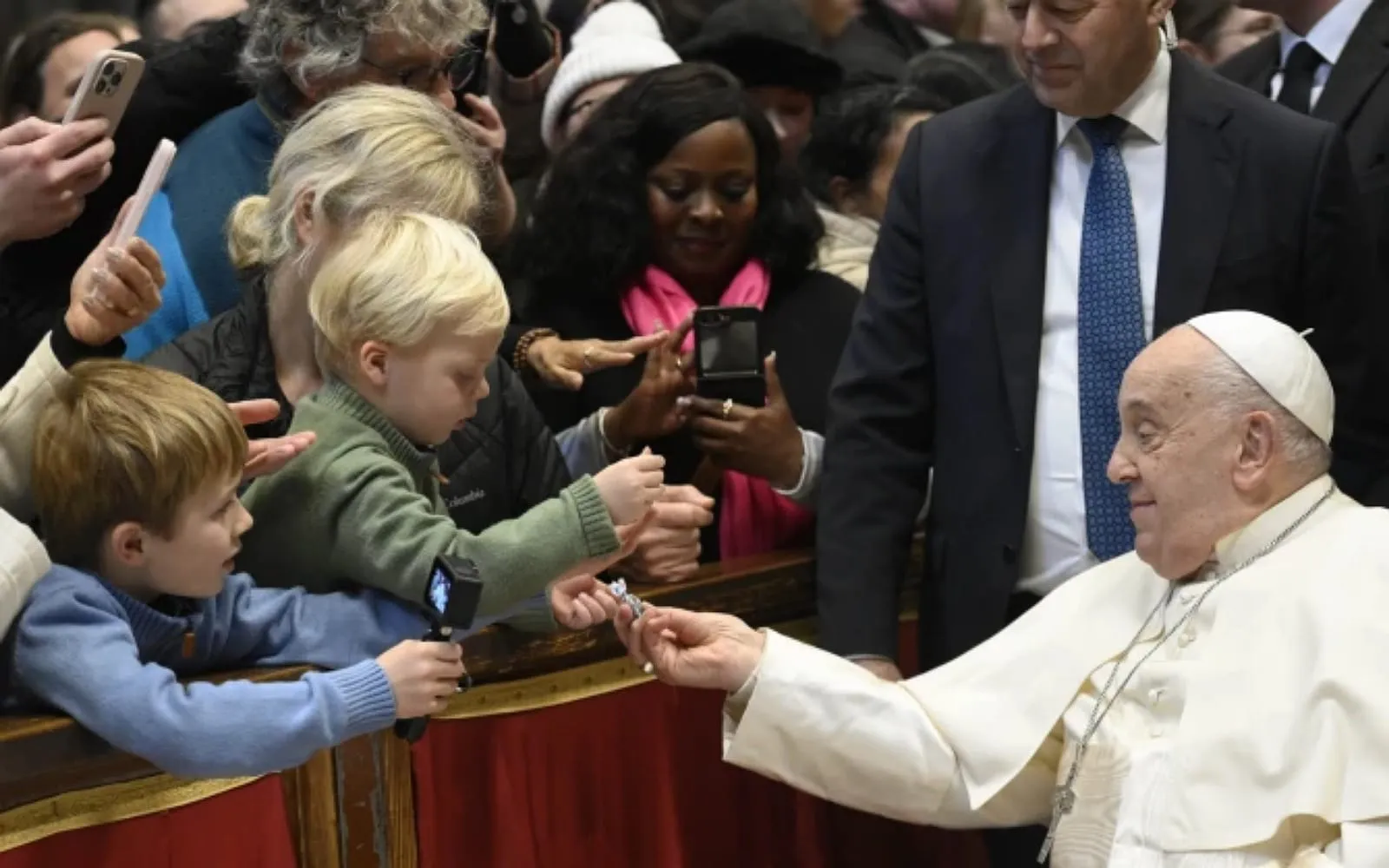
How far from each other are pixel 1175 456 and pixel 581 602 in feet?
3.08

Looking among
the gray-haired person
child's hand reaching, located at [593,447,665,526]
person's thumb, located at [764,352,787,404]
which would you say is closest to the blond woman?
child's hand reaching, located at [593,447,665,526]

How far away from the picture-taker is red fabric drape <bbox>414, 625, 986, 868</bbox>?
362cm

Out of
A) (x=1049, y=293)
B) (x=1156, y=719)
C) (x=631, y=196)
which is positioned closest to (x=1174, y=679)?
(x=1156, y=719)

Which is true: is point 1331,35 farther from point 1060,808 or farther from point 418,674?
point 418,674

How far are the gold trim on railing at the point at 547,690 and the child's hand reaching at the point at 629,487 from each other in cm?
45

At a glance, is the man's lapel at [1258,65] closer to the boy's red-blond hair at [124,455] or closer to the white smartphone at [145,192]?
the white smartphone at [145,192]

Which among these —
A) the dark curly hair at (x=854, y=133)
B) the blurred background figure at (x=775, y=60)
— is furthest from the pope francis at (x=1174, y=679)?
the blurred background figure at (x=775, y=60)

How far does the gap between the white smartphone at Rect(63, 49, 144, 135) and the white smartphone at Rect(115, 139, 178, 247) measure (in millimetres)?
262

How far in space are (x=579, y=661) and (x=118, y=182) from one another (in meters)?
1.29

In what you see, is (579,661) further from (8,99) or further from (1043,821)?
(8,99)

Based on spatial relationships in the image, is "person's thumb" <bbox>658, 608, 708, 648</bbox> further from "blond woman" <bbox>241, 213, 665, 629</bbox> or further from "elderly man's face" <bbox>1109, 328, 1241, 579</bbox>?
"elderly man's face" <bbox>1109, 328, 1241, 579</bbox>

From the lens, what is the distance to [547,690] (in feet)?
12.3

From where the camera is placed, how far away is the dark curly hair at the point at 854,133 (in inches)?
214

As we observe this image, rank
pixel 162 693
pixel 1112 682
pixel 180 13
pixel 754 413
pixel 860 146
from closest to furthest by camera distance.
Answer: pixel 162 693 < pixel 1112 682 < pixel 754 413 < pixel 860 146 < pixel 180 13
